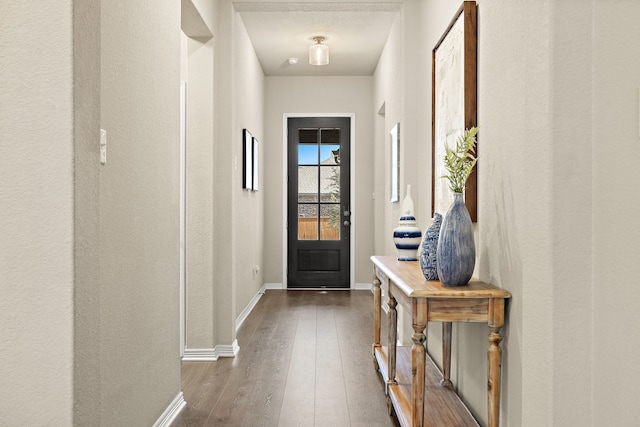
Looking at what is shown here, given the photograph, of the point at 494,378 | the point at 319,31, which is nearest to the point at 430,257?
the point at 494,378

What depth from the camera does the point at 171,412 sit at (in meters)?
2.71

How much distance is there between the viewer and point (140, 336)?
7.58 feet

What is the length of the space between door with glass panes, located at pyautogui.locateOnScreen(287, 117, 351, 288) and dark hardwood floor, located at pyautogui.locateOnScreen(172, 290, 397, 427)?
1.74 m

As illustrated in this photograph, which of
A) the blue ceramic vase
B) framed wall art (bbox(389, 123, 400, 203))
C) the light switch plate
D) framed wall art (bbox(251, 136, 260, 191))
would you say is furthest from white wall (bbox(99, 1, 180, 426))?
framed wall art (bbox(251, 136, 260, 191))

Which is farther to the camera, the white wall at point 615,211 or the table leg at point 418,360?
the table leg at point 418,360

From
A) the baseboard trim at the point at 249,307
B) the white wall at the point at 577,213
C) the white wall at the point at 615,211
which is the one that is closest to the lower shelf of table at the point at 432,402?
the white wall at the point at 577,213

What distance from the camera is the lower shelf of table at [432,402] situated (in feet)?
7.68

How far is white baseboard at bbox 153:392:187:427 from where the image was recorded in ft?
8.46

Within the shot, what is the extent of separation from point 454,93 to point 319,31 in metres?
2.69

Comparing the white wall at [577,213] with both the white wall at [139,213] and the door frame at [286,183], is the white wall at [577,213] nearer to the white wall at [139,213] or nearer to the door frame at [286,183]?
the white wall at [139,213]
